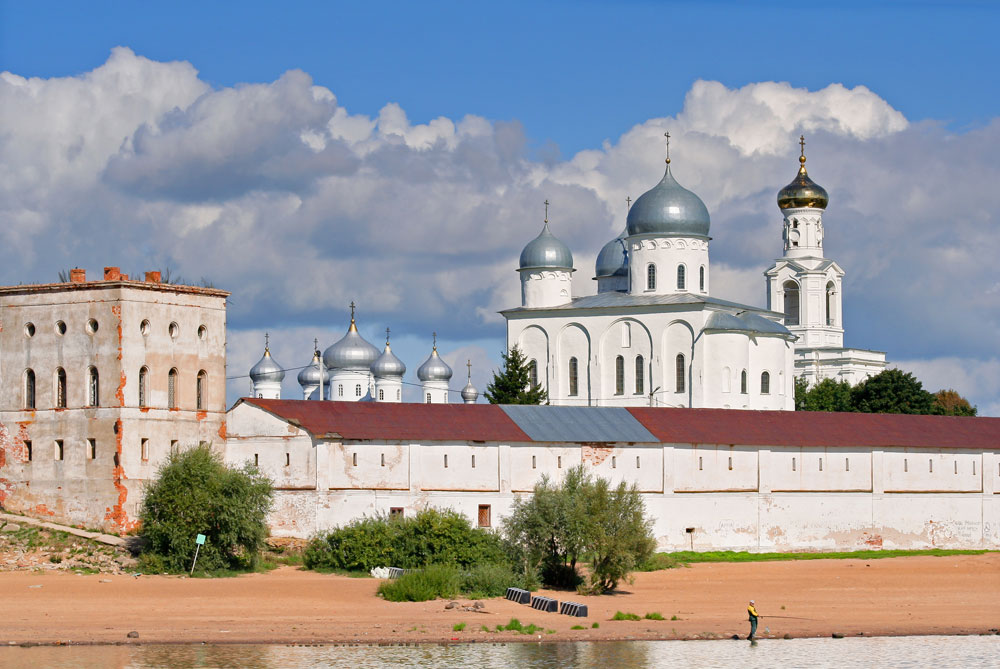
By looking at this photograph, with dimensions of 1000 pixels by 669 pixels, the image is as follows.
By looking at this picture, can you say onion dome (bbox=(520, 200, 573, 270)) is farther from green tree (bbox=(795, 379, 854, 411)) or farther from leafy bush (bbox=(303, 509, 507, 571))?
leafy bush (bbox=(303, 509, 507, 571))

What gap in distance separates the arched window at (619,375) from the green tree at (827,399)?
11.4 m

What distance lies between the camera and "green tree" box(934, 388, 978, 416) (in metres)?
82.9

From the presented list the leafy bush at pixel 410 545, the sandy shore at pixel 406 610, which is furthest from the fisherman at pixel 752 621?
the leafy bush at pixel 410 545

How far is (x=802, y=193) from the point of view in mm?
86000

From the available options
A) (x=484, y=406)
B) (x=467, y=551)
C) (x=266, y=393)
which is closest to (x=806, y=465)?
(x=484, y=406)

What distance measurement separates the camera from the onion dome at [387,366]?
3236 inches

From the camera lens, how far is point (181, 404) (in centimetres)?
4456

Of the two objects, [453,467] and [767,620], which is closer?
[767,620]

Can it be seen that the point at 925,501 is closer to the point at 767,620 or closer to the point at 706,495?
the point at 706,495

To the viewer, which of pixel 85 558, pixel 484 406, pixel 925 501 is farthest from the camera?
pixel 925 501

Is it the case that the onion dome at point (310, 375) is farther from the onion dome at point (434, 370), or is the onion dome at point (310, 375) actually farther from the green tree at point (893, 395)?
the green tree at point (893, 395)

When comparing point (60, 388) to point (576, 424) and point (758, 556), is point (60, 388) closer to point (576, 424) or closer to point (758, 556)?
point (576, 424)

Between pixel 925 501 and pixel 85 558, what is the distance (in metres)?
25.6

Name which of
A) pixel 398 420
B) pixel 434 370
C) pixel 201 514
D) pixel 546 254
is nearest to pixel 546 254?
pixel 546 254
